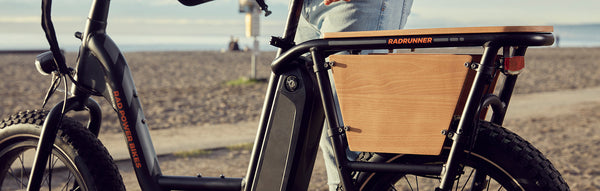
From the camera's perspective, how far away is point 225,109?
7.57 metres

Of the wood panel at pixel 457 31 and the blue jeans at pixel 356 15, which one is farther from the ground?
the blue jeans at pixel 356 15

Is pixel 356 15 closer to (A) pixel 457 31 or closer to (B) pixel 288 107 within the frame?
(B) pixel 288 107

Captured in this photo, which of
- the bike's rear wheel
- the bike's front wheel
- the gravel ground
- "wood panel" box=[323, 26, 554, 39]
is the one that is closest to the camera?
"wood panel" box=[323, 26, 554, 39]

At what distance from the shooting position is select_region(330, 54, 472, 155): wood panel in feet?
5.02

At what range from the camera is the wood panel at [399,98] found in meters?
1.53

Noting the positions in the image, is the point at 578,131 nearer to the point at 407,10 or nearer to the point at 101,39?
the point at 407,10

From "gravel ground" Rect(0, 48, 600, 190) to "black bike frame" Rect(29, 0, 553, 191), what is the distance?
1.72 meters

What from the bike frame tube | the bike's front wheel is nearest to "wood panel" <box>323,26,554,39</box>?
the bike frame tube

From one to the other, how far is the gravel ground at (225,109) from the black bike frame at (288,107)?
172cm

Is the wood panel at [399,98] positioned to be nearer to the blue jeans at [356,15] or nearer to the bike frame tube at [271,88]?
the bike frame tube at [271,88]

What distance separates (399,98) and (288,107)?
17.0 inches

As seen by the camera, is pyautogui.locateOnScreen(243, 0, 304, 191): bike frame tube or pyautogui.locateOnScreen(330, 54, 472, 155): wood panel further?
pyautogui.locateOnScreen(243, 0, 304, 191): bike frame tube

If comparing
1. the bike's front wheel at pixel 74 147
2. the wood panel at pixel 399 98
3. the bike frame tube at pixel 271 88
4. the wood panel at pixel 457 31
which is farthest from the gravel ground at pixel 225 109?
the wood panel at pixel 457 31

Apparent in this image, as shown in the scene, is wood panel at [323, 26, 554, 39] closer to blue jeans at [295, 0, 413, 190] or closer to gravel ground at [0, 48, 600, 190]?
blue jeans at [295, 0, 413, 190]
